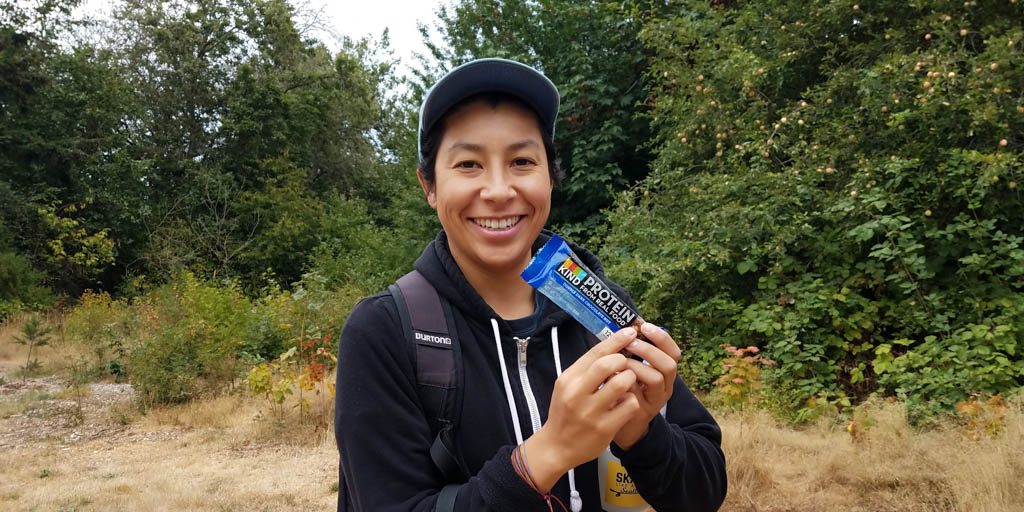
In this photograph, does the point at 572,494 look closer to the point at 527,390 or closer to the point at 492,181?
the point at 527,390

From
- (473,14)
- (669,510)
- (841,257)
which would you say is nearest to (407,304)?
(669,510)

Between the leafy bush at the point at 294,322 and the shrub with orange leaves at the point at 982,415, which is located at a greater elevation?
the leafy bush at the point at 294,322

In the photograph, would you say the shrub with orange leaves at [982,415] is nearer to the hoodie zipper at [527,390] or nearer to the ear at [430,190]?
the hoodie zipper at [527,390]

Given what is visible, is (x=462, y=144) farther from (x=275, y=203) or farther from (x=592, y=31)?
(x=275, y=203)

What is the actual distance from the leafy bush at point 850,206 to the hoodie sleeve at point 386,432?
16.1 ft

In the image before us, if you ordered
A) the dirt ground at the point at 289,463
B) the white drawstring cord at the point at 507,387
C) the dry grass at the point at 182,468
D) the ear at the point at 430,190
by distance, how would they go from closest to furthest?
the white drawstring cord at the point at 507,387
the ear at the point at 430,190
the dirt ground at the point at 289,463
the dry grass at the point at 182,468

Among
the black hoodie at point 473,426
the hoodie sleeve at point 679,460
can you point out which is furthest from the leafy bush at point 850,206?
the black hoodie at point 473,426

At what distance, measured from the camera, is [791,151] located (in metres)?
6.84

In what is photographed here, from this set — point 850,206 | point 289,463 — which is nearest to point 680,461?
point 289,463

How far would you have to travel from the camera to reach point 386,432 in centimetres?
113

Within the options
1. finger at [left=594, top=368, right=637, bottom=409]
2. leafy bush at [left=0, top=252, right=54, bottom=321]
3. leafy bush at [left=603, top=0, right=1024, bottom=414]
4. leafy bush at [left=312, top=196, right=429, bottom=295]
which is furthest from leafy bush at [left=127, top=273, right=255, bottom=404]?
leafy bush at [left=0, top=252, right=54, bottom=321]

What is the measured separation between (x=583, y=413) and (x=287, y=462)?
17.0ft

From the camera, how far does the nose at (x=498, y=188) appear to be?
1290 mm

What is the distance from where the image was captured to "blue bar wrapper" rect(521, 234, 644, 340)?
3.89ft
